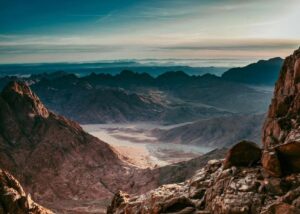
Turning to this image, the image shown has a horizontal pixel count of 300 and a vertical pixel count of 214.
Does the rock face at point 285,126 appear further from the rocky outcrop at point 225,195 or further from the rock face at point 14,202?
the rock face at point 14,202

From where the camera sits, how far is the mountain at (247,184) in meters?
28.4

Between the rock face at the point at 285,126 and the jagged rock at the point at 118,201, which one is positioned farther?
the jagged rock at the point at 118,201

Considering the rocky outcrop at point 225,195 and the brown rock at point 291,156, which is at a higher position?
the brown rock at point 291,156

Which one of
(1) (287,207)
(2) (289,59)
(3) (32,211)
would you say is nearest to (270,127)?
(2) (289,59)

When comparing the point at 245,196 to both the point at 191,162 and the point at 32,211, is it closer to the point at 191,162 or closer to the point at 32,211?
the point at 32,211

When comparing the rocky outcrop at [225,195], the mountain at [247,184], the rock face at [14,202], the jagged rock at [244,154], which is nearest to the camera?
the rocky outcrop at [225,195]

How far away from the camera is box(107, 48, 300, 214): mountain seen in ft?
93.1

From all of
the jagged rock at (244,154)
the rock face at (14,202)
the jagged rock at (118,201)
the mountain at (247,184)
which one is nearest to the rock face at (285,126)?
the mountain at (247,184)

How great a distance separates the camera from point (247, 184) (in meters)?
30.2

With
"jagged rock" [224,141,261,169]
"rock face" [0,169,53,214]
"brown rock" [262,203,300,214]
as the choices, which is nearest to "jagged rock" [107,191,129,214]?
"jagged rock" [224,141,261,169]

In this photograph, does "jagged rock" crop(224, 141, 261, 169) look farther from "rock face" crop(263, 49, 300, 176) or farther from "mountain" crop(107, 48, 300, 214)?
"rock face" crop(263, 49, 300, 176)

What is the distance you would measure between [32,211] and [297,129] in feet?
187

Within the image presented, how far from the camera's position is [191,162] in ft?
655

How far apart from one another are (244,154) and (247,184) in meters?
3.70
